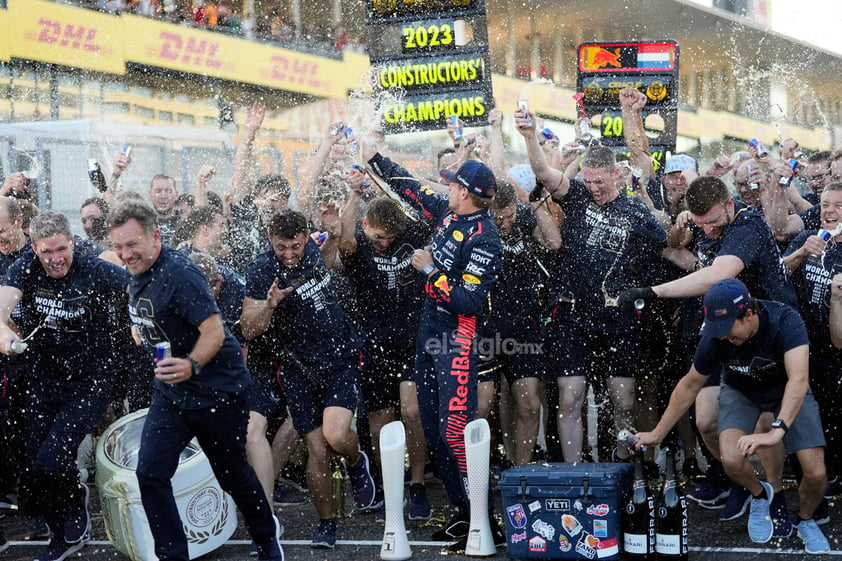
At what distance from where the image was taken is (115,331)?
23.4 feet

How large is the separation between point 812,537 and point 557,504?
4.37 ft

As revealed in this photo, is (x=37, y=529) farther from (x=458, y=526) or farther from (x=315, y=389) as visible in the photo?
(x=458, y=526)

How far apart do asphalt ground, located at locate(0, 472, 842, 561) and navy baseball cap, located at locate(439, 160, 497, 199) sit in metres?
1.97

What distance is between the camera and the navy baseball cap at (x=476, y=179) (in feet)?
20.0

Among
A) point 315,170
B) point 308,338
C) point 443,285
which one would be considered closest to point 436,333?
point 443,285

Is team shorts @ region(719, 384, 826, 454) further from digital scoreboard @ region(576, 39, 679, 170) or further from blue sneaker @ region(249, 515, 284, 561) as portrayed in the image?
digital scoreboard @ region(576, 39, 679, 170)

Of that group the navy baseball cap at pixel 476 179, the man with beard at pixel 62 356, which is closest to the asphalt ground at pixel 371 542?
the man with beard at pixel 62 356

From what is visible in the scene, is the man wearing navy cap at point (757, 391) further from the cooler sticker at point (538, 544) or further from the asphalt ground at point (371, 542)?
the cooler sticker at point (538, 544)

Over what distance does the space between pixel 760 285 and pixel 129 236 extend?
141 inches

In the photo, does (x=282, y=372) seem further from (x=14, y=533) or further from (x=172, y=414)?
(x=14, y=533)

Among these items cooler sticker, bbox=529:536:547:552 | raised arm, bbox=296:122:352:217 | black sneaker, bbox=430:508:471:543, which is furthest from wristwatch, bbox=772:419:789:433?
raised arm, bbox=296:122:352:217

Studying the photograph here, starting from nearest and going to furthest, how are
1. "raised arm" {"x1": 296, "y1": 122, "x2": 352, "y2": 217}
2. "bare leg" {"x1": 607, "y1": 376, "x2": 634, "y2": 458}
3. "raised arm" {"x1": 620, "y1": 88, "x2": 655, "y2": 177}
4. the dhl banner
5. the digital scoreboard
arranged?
"bare leg" {"x1": 607, "y1": 376, "x2": 634, "y2": 458}, "raised arm" {"x1": 296, "y1": 122, "x2": 352, "y2": 217}, "raised arm" {"x1": 620, "y1": 88, "x2": 655, "y2": 177}, the digital scoreboard, the dhl banner

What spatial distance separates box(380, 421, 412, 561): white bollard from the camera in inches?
234

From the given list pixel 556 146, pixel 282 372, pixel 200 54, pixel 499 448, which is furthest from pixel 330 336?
pixel 200 54
